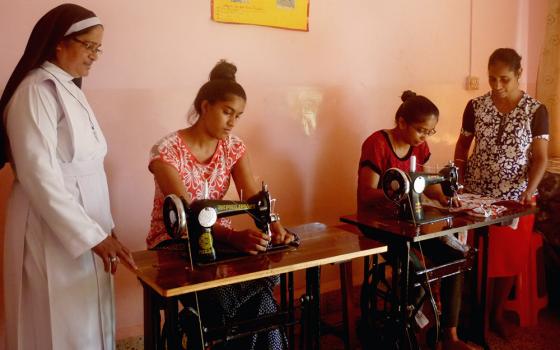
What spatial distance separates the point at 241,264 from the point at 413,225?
2.70ft

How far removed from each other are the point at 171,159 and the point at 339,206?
1378 mm

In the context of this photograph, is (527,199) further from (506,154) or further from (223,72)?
(223,72)

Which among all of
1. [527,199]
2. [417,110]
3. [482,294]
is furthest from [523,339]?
[417,110]

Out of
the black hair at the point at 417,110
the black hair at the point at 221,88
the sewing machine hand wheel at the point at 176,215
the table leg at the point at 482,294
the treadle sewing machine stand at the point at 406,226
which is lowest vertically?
the table leg at the point at 482,294

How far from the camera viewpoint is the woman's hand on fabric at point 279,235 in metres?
1.75

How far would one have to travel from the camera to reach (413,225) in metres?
2.05

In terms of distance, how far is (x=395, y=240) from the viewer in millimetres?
1976

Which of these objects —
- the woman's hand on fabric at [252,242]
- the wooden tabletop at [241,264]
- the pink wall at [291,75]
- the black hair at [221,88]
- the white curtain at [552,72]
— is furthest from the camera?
the white curtain at [552,72]

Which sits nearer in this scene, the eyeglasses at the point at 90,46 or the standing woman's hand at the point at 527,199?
the eyeglasses at the point at 90,46

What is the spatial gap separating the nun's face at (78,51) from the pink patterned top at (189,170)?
15.3 inches

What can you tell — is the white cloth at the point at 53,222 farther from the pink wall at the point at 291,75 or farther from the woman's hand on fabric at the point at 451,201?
the woman's hand on fabric at the point at 451,201

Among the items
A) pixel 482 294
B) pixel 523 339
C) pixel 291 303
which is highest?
pixel 291 303

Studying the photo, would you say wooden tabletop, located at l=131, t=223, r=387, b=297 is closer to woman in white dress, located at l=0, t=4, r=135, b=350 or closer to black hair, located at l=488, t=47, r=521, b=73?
woman in white dress, located at l=0, t=4, r=135, b=350

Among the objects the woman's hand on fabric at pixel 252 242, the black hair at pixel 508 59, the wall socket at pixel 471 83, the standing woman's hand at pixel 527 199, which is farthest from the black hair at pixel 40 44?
the wall socket at pixel 471 83
